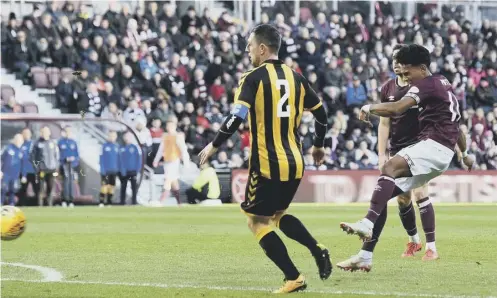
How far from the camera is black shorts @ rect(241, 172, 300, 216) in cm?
878

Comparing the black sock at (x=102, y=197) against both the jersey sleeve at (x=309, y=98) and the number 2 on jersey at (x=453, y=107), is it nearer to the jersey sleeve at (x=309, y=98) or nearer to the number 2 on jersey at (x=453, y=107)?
the number 2 on jersey at (x=453, y=107)

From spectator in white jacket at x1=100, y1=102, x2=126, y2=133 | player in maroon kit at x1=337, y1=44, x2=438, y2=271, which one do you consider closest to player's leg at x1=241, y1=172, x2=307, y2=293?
player in maroon kit at x1=337, y1=44, x2=438, y2=271

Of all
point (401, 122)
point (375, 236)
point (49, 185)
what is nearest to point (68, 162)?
point (49, 185)

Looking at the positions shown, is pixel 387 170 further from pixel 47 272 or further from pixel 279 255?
pixel 47 272

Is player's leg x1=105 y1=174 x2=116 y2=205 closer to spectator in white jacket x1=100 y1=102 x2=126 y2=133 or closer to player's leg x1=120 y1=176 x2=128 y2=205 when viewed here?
player's leg x1=120 y1=176 x2=128 y2=205

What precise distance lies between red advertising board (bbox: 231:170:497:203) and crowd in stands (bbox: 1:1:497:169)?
66 centimetres

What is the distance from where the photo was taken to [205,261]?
1165 cm

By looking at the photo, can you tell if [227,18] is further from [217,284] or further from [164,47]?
[217,284]

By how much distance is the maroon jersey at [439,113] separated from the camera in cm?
1030

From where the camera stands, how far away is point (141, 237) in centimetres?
1541

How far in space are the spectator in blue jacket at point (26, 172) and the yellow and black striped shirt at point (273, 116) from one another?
1685cm

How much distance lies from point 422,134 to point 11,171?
16.0m

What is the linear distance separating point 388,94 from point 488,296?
153 inches

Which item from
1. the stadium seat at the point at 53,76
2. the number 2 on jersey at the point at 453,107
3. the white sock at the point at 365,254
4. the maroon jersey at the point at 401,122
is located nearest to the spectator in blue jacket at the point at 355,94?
the stadium seat at the point at 53,76
